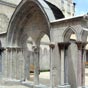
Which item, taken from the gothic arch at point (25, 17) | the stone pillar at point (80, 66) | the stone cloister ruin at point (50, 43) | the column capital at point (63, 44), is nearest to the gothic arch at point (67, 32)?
the stone cloister ruin at point (50, 43)

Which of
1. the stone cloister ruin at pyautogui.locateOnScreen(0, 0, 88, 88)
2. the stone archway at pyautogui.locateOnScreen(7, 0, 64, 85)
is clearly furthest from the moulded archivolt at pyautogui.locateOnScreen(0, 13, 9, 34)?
the stone archway at pyautogui.locateOnScreen(7, 0, 64, 85)

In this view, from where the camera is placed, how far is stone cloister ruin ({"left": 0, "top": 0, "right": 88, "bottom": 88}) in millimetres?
8789

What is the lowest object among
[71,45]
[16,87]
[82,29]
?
[16,87]

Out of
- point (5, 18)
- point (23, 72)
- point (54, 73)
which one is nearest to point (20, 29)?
point (23, 72)

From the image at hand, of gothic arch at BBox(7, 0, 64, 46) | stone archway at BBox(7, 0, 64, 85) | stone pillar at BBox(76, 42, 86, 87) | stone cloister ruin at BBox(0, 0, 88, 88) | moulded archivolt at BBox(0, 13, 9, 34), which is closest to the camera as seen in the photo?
stone pillar at BBox(76, 42, 86, 87)

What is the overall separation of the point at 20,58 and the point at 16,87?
6.49ft

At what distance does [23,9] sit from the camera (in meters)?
12.1

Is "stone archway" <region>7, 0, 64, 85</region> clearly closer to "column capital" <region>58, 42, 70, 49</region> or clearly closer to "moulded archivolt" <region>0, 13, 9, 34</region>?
"column capital" <region>58, 42, 70, 49</region>

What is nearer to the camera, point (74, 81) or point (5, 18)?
point (74, 81)

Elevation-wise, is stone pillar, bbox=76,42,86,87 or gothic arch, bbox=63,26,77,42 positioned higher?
gothic arch, bbox=63,26,77,42

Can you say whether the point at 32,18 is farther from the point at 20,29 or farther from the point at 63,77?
the point at 63,77

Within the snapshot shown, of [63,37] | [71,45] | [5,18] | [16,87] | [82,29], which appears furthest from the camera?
[5,18]

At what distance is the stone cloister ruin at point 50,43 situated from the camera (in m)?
8.79

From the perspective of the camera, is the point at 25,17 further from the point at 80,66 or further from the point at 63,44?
the point at 80,66
